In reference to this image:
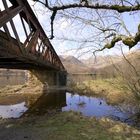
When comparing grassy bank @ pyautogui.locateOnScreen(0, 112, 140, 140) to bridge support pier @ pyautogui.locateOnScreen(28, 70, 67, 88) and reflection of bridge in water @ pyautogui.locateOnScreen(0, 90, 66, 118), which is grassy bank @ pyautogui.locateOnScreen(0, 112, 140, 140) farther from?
bridge support pier @ pyautogui.locateOnScreen(28, 70, 67, 88)

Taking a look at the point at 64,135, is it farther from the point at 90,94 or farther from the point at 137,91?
the point at 90,94

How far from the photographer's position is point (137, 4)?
874 centimetres

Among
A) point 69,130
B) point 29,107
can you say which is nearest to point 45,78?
point 29,107

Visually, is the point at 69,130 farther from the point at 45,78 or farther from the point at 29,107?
the point at 45,78

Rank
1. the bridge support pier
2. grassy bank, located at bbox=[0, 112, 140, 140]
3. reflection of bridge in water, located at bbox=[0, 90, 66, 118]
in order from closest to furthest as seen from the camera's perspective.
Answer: grassy bank, located at bbox=[0, 112, 140, 140], reflection of bridge in water, located at bbox=[0, 90, 66, 118], the bridge support pier

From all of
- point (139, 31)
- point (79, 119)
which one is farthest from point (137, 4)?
point (79, 119)

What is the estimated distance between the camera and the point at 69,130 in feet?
34.6

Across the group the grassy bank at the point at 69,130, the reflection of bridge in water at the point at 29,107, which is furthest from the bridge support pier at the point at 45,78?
the grassy bank at the point at 69,130

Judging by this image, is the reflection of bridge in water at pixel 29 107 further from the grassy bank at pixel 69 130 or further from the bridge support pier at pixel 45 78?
the bridge support pier at pixel 45 78

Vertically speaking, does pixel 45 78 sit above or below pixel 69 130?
above

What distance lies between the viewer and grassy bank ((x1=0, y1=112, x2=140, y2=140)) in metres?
9.85

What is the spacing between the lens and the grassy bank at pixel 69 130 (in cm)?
985

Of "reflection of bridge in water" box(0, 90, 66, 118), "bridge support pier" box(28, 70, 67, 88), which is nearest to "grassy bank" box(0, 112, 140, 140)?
"reflection of bridge in water" box(0, 90, 66, 118)

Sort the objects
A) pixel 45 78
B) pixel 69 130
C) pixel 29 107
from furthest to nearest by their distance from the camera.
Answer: pixel 45 78 → pixel 29 107 → pixel 69 130
